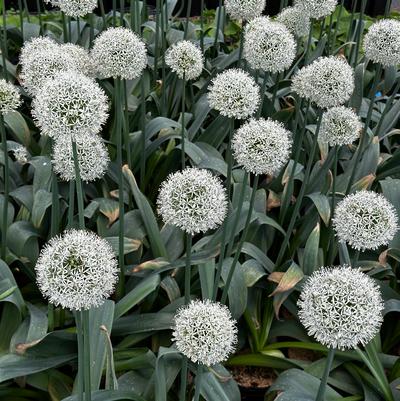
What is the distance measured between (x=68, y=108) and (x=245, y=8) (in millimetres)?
2135

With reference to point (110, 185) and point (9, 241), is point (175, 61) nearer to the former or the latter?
point (110, 185)

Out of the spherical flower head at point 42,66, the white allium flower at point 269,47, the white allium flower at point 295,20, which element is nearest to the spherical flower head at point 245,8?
the white allium flower at point 295,20

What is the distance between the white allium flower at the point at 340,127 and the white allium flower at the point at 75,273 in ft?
5.35

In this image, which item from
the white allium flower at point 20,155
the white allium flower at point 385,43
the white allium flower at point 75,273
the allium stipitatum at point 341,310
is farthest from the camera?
the white allium flower at point 20,155

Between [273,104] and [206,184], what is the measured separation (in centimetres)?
223

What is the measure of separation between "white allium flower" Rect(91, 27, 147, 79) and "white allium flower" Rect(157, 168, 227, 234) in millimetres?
899

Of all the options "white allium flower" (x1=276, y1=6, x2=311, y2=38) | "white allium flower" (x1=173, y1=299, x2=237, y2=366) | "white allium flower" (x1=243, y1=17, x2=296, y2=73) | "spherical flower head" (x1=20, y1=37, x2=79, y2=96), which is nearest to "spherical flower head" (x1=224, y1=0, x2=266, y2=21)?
"white allium flower" (x1=276, y1=6, x2=311, y2=38)

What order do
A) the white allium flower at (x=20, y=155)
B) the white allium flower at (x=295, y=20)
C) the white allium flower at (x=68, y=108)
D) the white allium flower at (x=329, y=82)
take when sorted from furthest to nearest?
the white allium flower at (x=295, y=20) → the white allium flower at (x=20, y=155) → the white allium flower at (x=329, y=82) → the white allium flower at (x=68, y=108)

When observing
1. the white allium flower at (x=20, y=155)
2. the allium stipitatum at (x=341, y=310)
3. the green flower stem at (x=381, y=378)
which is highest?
the allium stipitatum at (x=341, y=310)

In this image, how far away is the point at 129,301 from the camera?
2.83 meters

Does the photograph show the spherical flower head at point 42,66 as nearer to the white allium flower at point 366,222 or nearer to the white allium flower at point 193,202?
the white allium flower at point 193,202

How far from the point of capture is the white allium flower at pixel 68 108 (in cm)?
197

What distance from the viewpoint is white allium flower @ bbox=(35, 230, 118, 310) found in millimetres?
1757

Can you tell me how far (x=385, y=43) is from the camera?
132 inches
